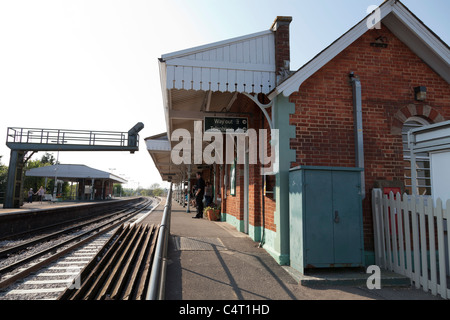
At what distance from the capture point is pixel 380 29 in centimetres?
596

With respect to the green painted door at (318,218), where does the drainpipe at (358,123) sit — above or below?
above

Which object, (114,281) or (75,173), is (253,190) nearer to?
(114,281)

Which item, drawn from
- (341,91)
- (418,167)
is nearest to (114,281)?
(341,91)

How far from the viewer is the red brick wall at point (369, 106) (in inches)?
215

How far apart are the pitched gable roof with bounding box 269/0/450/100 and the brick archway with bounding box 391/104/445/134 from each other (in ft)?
2.92

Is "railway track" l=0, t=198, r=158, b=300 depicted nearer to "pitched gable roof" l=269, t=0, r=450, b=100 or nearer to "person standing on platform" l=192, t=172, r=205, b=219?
"person standing on platform" l=192, t=172, r=205, b=219

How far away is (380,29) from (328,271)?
16.7 feet

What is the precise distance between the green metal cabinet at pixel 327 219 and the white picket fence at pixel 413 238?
23.0 inches

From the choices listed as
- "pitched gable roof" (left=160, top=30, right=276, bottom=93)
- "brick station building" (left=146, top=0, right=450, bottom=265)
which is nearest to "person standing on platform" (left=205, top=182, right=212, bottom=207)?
"brick station building" (left=146, top=0, right=450, bottom=265)

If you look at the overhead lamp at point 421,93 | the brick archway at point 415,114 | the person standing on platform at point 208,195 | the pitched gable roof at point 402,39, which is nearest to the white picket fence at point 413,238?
the brick archway at point 415,114

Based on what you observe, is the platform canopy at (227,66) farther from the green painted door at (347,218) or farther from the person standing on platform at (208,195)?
the person standing on platform at (208,195)

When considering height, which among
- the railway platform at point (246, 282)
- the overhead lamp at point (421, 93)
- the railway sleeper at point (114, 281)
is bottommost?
the railway sleeper at point (114, 281)

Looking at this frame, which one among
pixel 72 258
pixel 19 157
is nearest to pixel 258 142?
pixel 72 258
